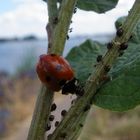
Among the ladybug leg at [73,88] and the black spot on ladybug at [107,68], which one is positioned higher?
the black spot on ladybug at [107,68]

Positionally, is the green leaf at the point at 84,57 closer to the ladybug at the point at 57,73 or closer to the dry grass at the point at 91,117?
the ladybug at the point at 57,73

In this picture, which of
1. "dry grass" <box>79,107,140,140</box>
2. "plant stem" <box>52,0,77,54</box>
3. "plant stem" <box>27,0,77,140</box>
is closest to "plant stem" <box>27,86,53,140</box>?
"plant stem" <box>27,0,77,140</box>

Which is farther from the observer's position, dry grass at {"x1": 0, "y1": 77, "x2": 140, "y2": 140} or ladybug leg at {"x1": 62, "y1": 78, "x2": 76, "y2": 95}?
dry grass at {"x1": 0, "y1": 77, "x2": 140, "y2": 140}

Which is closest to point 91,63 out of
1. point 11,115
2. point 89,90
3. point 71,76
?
point 71,76

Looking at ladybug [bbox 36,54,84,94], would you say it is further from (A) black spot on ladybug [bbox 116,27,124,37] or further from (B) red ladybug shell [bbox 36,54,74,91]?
(A) black spot on ladybug [bbox 116,27,124,37]

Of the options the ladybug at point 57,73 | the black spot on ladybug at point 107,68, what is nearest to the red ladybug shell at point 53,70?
the ladybug at point 57,73

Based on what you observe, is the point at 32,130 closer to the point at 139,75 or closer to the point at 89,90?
the point at 89,90

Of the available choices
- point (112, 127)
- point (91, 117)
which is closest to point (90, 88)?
point (112, 127)

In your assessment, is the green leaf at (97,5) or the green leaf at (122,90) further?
the green leaf at (97,5)
